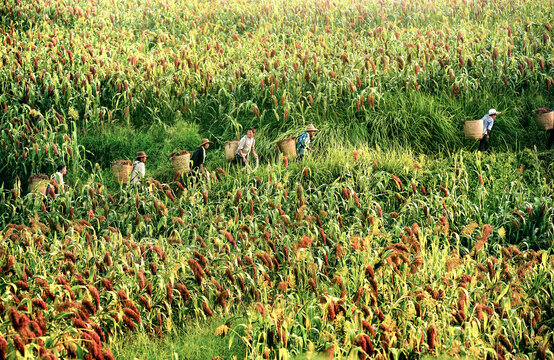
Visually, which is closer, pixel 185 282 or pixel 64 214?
pixel 185 282

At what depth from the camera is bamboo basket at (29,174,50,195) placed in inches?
384

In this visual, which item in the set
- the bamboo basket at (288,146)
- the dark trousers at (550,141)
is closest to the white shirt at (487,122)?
the dark trousers at (550,141)

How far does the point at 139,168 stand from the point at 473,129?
5.48 m

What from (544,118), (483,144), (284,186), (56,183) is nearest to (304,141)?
(284,186)

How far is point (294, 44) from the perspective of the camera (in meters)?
15.1

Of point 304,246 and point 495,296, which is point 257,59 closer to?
point 304,246

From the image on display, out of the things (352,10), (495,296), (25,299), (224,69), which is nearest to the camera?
(25,299)

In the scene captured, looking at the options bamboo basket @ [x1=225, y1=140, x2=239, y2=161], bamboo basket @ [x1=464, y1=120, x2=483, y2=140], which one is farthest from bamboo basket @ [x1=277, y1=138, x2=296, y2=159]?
bamboo basket @ [x1=464, y1=120, x2=483, y2=140]

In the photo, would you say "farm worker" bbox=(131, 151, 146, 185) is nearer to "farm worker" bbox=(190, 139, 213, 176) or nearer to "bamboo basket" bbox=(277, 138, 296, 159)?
"farm worker" bbox=(190, 139, 213, 176)

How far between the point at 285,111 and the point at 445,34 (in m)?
5.24

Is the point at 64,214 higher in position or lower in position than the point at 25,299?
lower

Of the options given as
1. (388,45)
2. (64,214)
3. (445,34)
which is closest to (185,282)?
(64,214)

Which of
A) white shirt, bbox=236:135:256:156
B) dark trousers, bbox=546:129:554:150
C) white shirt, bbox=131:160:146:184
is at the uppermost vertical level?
white shirt, bbox=236:135:256:156

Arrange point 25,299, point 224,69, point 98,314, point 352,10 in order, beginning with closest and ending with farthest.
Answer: point 25,299, point 98,314, point 224,69, point 352,10
